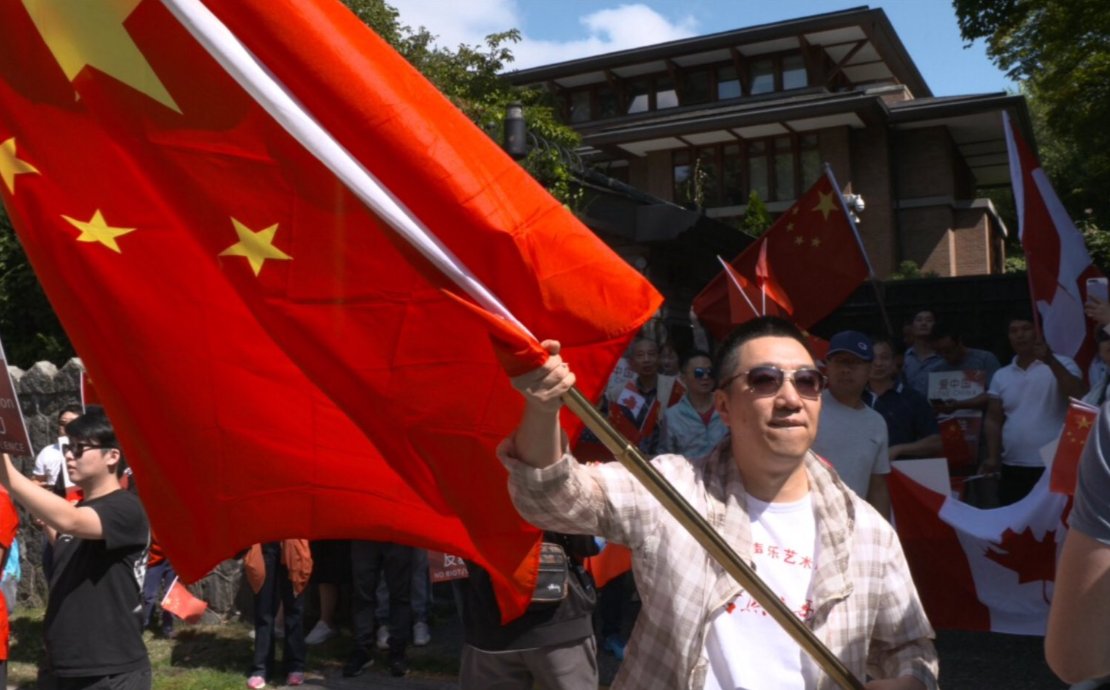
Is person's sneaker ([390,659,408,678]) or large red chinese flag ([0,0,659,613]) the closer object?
large red chinese flag ([0,0,659,613])

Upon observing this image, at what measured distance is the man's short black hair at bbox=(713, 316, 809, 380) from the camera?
3.01 meters

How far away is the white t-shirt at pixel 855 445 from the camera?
19.2 feet

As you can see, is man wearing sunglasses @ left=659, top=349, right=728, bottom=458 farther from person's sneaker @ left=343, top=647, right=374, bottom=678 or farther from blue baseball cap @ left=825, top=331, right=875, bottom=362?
person's sneaker @ left=343, top=647, right=374, bottom=678

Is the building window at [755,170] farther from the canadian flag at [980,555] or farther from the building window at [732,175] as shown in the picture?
the canadian flag at [980,555]

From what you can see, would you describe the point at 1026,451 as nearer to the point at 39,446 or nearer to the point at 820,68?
the point at 39,446

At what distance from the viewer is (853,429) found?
5.93m

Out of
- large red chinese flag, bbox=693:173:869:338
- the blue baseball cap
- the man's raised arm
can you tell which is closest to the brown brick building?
large red chinese flag, bbox=693:173:869:338

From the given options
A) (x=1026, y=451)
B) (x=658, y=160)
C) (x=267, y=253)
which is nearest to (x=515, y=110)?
(x=1026, y=451)

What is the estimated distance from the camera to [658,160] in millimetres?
31375

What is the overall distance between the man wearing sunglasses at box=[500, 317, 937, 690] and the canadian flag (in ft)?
13.5

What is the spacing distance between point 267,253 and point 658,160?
28.6 meters

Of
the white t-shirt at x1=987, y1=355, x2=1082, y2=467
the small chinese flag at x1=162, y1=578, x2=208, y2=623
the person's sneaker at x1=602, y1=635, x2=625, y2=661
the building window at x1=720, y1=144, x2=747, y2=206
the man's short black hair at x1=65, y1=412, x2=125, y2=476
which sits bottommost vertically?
the person's sneaker at x1=602, y1=635, x2=625, y2=661

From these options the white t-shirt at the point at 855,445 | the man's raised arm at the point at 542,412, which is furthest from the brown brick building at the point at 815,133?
the man's raised arm at the point at 542,412

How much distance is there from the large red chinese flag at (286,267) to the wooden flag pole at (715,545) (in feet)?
0.93
